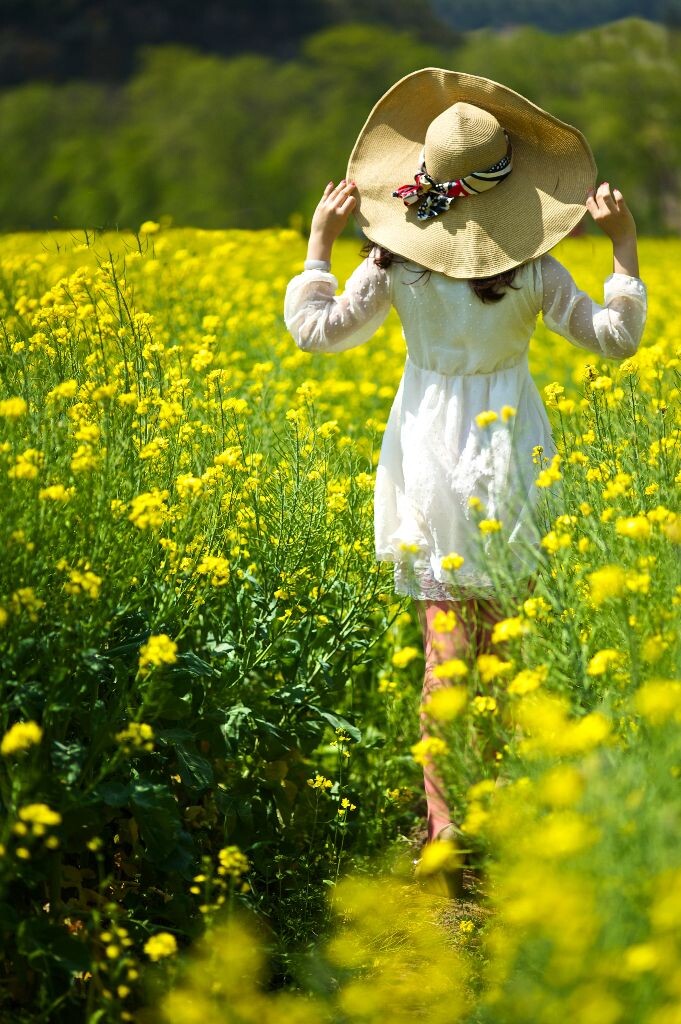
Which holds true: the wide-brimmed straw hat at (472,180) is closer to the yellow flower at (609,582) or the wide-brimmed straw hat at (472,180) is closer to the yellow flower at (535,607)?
the yellow flower at (535,607)

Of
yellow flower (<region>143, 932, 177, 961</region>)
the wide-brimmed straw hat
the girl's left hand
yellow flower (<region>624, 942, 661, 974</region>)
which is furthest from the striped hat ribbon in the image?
yellow flower (<region>624, 942, 661, 974</region>)

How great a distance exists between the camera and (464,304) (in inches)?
106

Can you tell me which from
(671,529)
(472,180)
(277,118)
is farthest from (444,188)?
(277,118)

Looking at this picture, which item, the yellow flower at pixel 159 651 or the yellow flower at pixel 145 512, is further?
the yellow flower at pixel 145 512

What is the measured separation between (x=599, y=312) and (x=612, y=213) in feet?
0.69

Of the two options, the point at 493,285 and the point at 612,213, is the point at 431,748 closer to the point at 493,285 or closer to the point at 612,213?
the point at 493,285

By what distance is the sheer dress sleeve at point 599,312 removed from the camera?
8.61 ft

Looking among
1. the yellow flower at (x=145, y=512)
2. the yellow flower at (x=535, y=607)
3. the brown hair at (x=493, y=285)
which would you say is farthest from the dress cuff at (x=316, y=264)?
the yellow flower at (x=535, y=607)

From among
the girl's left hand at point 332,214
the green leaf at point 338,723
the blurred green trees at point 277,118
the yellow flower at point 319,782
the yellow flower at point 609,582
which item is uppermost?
the girl's left hand at point 332,214

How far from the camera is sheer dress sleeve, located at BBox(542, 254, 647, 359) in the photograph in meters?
2.62

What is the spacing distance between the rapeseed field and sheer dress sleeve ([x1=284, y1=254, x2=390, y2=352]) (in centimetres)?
30

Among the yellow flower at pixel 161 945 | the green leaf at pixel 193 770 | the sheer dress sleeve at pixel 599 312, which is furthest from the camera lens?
the sheer dress sleeve at pixel 599 312

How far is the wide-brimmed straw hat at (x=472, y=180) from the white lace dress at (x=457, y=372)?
0.21 feet

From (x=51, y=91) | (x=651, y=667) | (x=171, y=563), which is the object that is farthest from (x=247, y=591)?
(x=51, y=91)
